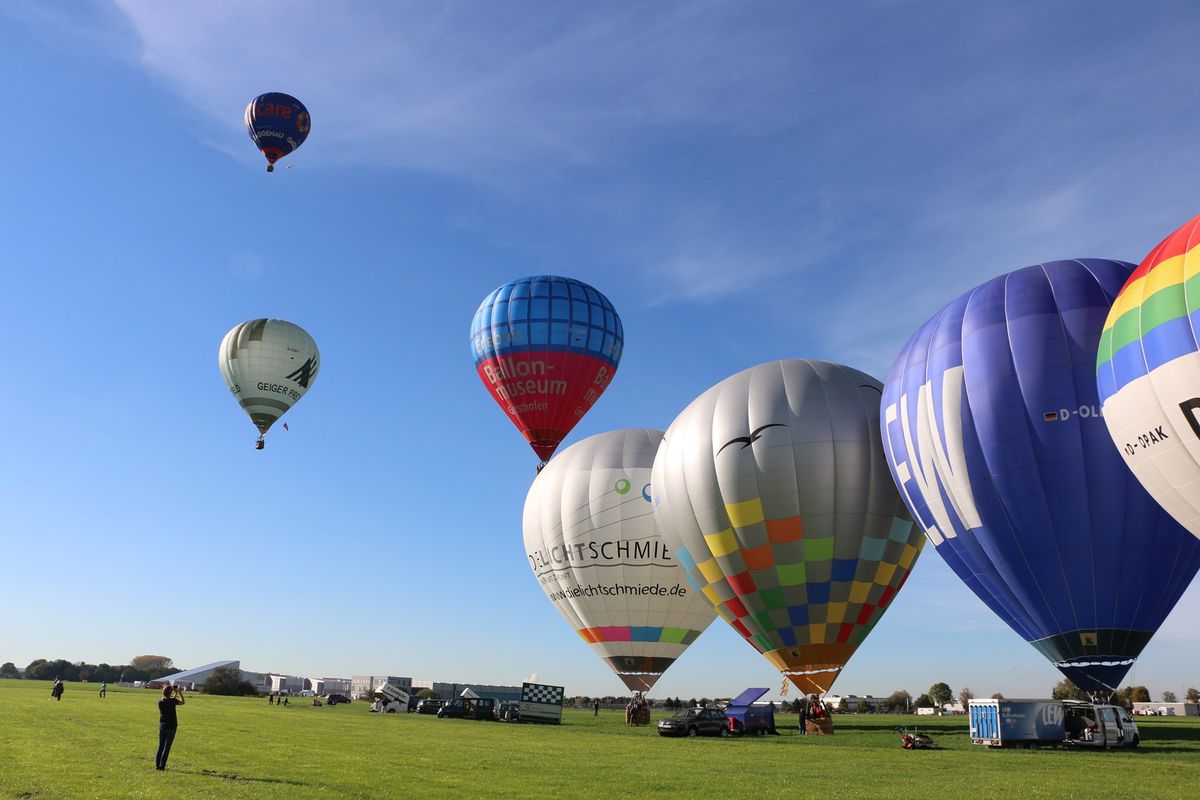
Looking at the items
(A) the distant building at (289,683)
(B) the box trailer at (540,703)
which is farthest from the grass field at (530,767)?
(A) the distant building at (289,683)

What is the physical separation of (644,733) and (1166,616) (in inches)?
645

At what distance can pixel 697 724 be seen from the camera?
30297 mm

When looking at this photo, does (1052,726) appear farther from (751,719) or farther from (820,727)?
(751,719)

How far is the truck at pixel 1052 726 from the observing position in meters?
23.4

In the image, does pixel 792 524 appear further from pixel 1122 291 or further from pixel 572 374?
pixel 572 374

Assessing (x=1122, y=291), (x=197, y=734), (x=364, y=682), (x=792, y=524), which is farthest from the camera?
(x=364, y=682)

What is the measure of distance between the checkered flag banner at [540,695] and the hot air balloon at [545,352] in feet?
34.1

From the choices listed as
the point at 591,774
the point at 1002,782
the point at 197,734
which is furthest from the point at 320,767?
the point at 1002,782

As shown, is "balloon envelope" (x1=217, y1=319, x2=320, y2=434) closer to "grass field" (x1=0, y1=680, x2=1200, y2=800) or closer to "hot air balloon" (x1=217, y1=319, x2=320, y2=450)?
"hot air balloon" (x1=217, y1=319, x2=320, y2=450)

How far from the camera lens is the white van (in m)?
23.3

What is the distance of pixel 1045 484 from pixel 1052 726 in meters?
7.08

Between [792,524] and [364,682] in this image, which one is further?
[364,682]

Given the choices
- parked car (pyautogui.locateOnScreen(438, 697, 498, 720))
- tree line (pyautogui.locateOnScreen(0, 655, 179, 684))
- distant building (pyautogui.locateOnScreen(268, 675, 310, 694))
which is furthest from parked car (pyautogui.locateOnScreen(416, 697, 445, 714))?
tree line (pyautogui.locateOnScreen(0, 655, 179, 684))

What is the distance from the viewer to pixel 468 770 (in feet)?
51.8
